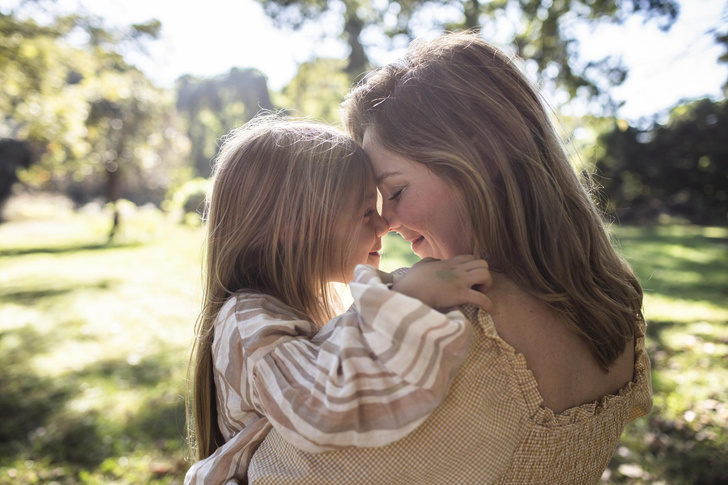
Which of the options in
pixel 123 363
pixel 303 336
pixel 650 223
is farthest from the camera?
pixel 650 223

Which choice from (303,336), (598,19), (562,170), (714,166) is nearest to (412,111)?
(562,170)

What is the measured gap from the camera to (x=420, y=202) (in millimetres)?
1631

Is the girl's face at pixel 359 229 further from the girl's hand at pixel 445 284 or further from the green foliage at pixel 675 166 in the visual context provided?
the green foliage at pixel 675 166

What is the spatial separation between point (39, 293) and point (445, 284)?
10.3 meters

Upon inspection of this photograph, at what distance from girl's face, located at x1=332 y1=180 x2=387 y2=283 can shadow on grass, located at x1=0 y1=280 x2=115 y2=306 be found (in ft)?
28.7

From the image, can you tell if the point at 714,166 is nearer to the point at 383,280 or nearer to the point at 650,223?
the point at 650,223

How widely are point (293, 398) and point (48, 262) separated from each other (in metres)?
14.0

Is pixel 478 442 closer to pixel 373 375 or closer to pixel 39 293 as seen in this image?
pixel 373 375

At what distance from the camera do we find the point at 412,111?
160cm

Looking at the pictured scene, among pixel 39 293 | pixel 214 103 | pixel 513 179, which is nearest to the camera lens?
pixel 513 179

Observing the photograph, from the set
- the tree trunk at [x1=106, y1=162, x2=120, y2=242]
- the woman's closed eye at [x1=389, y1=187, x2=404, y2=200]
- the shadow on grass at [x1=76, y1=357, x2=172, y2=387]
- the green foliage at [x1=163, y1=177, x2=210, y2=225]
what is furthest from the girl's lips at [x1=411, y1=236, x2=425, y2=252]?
the tree trunk at [x1=106, y1=162, x2=120, y2=242]

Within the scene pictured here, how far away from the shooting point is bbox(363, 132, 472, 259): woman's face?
1.59 meters

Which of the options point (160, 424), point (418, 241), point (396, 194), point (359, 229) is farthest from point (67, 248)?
point (396, 194)

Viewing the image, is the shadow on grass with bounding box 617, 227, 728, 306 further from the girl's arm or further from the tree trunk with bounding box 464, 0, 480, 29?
the girl's arm
